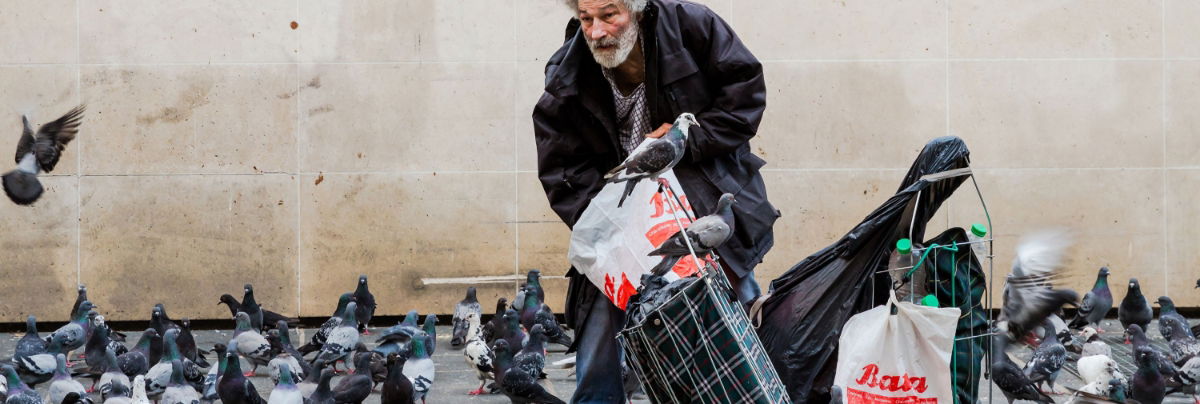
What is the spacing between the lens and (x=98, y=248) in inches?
381

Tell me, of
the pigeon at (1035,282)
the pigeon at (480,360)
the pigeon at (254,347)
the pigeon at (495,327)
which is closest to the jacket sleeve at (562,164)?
the pigeon at (1035,282)

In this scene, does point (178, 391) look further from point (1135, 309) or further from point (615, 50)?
point (1135, 309)

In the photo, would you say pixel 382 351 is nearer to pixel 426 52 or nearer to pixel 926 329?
pixel 426 52

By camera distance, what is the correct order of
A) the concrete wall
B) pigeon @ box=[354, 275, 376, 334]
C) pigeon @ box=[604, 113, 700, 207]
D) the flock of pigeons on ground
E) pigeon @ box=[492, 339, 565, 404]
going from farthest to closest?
the concrete wall < pigeon @ box=[354, 275, 376, 334] < pigeon @ box=[492, 339, 565, 404] < the flock of pigeons on ground < pigeon @ box=[604, 113, 700, 207]

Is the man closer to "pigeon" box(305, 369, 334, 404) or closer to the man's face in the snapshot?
the man's face

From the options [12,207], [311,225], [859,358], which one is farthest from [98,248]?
[859,358]

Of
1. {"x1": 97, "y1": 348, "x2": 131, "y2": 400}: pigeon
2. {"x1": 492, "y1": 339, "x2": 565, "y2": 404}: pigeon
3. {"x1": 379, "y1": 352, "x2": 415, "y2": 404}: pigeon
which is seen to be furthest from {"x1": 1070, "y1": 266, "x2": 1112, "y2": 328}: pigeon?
{"x1": 97, "y1": 348, "x2": 131, "y2": 400}: pigeon

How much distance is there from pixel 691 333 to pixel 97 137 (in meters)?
7.07

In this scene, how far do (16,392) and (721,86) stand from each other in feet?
12.7

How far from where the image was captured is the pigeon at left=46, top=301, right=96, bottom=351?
8.48m

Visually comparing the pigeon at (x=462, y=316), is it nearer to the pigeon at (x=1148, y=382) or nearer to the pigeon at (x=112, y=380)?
the pigeon at (x=112, y=380)

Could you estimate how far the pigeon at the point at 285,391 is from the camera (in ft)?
21.9

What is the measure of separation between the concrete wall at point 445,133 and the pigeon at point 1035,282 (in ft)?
16.5

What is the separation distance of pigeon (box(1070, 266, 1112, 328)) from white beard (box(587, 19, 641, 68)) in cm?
537
